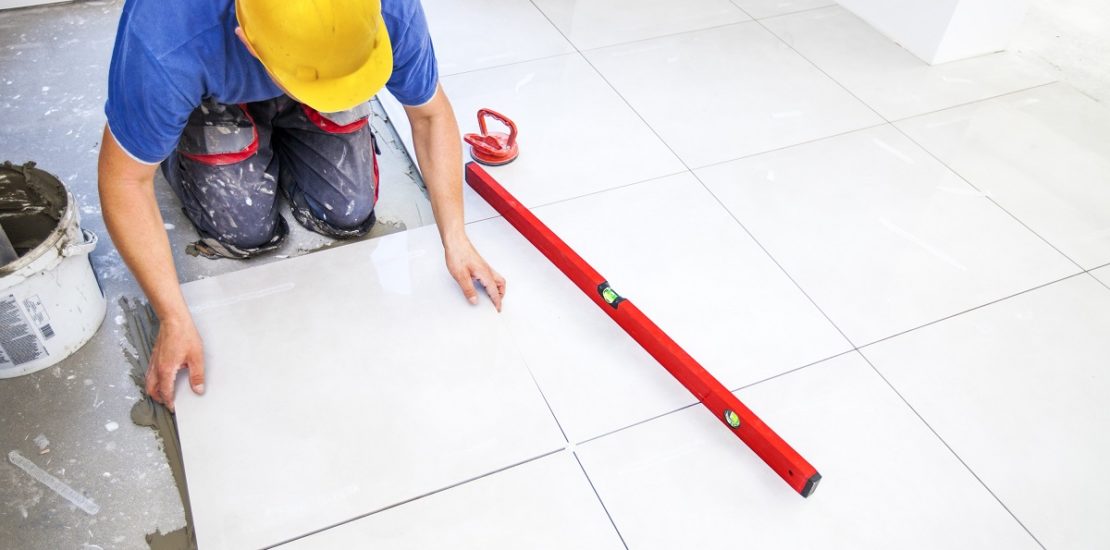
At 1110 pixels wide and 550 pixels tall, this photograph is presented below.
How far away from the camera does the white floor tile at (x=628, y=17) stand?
8.86 feet

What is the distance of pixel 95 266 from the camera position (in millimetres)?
1735

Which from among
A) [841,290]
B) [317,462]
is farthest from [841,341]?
[317,462]

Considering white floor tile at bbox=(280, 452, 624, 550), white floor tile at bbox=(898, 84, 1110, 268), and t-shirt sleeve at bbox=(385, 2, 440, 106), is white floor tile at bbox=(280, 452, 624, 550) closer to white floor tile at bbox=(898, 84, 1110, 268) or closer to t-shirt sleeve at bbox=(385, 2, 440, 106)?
t-shirt sleeve at bbox=(385, 2, 440, 106)

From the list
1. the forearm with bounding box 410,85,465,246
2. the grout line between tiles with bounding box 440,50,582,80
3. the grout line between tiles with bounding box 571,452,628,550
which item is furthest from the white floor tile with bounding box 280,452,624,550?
the grout line between tiles with bounding box 440,50,582,80

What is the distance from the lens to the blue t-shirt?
47.8 inches

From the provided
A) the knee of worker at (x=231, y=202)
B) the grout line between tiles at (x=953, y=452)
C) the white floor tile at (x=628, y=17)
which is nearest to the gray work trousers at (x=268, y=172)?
the knee of worker at (x=231, y=202)

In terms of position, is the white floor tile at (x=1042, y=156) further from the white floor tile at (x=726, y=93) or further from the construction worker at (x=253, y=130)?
the construction worker at (x=253, y=130)

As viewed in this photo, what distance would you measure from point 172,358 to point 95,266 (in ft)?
1.64

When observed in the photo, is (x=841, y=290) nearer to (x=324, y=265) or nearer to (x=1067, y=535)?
(x=1067, y=535)

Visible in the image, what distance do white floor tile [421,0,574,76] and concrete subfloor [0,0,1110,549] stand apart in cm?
42

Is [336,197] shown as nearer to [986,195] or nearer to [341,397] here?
[341,397]

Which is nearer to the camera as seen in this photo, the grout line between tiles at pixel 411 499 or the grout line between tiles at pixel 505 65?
the grout line between tiles at pixel 411 499

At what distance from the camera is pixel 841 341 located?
174 cm

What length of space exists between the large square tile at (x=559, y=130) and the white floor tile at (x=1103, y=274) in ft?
3.71
